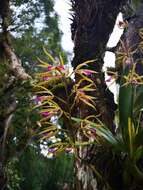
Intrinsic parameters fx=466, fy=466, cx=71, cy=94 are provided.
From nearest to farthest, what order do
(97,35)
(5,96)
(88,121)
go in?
(88,121)
(97,35)
(5,96)

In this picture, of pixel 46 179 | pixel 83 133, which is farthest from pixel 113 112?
pixel 46 179

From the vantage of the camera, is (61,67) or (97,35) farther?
(97,35)

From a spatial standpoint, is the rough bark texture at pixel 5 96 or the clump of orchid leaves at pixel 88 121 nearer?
the clump of orchid leaves at pixel 88 121

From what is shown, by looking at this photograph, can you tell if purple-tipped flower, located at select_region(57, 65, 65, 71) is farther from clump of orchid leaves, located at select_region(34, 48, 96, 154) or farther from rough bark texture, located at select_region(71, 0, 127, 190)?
rough bark texture, located at select_region(71, 0, 127, 190)

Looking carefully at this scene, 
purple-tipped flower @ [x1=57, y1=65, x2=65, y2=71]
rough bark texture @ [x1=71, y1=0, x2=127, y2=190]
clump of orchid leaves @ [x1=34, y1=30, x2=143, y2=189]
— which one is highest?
rough bark texture @ [x1=71, y1=0, x2=127, y2=190]

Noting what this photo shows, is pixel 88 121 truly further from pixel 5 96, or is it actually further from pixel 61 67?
pixel 5 96

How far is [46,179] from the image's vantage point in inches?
307

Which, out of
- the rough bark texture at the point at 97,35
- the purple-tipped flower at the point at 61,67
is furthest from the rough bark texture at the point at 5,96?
the purple-tipped flower at the point at 61,67

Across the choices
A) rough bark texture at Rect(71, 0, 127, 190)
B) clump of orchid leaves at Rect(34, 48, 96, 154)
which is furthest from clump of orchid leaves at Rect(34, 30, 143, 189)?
rough bark texture at Rect(71, 0, 127, 190)

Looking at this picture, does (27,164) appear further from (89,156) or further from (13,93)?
(89,156)

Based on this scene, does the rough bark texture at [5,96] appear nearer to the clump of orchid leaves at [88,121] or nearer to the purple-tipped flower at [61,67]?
the clump of orchid leaves at [88,121]

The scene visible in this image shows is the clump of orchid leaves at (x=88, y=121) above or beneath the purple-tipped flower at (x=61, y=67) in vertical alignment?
beneath

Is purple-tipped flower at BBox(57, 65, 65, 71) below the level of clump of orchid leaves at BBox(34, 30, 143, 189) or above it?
above

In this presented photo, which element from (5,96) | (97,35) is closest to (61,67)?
(97,35)
